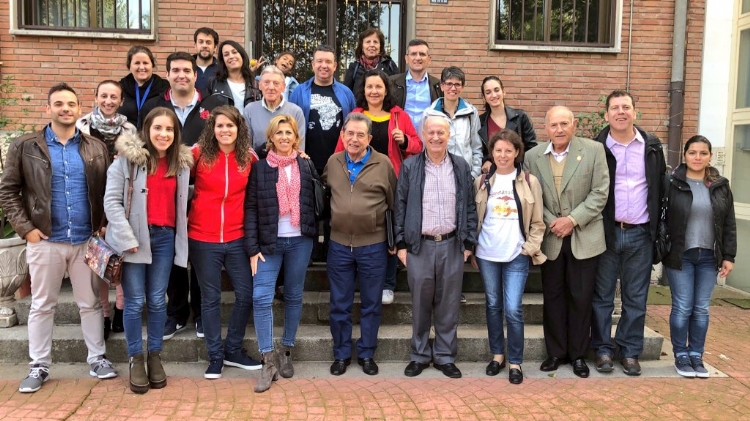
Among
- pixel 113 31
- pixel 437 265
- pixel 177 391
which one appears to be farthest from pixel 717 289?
pixel 113 31

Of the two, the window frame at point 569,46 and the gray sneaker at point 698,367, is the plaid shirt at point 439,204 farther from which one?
the window frame at point 569,46

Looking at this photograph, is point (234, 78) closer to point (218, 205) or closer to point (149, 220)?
point (218, 205)

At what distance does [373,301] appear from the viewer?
Answer: 4445 mm

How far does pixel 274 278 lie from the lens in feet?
14.1

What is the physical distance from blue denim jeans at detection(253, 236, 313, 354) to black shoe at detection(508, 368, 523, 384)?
5.78 ft

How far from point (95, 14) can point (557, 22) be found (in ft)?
20.3

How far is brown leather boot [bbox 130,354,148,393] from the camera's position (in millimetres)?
4059

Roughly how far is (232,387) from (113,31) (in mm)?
5286

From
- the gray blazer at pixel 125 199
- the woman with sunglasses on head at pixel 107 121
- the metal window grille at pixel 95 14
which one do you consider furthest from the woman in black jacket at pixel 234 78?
the metal window grille at pixel 95 14

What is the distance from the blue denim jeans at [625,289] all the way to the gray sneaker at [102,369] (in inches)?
151

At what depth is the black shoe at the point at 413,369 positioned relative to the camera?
4453 millimetres

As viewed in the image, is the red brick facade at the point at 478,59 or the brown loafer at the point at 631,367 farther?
the red brick facade at the point at 478,59

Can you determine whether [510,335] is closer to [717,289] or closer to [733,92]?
[717,289]

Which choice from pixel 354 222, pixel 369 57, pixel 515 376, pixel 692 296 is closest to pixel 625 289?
pixel 692 296
